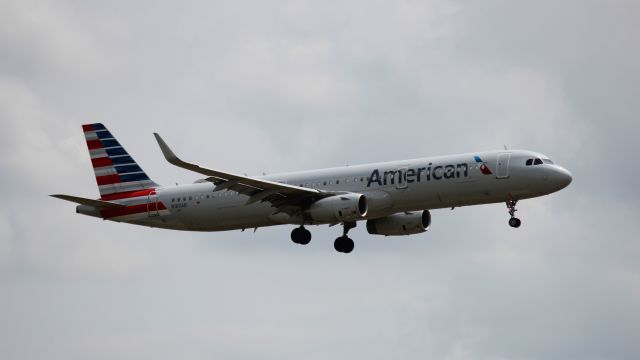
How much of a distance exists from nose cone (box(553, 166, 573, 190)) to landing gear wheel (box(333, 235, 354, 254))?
1292cm

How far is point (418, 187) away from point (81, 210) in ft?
63.5

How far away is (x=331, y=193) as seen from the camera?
210ft

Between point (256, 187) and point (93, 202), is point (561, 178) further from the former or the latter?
point (93, 202)

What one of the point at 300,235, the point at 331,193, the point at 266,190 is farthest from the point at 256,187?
the point at 300,235

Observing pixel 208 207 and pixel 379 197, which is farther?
pixel 208 207

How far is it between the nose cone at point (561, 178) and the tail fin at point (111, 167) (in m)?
22.4

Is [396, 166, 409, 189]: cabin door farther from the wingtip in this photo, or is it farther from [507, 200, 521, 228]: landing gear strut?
the wingtip

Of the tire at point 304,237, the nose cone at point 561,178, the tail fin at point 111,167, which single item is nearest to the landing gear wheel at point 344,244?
the tire at point 304,237

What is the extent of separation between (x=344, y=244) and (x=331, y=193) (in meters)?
5.83

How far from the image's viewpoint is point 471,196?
201ft

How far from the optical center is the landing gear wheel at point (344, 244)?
2719 inches

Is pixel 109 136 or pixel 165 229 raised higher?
pixel 109 136

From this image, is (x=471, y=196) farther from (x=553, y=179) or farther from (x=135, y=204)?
(x=135, y=204)

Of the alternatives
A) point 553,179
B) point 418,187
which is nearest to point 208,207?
point 418,187
